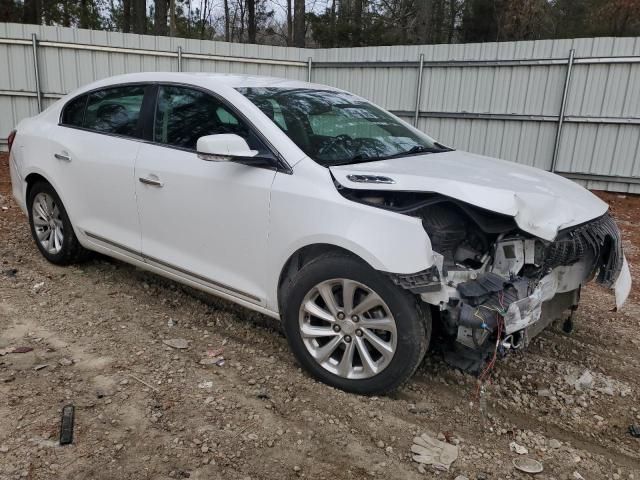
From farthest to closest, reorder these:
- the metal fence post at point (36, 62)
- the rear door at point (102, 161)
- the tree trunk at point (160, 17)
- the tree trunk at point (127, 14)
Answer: the tree trunk at point (127, 14)
the tree trunk at point (160, 17)
the metal fence post at point (36, 62)
the rear door at point (102, 161)

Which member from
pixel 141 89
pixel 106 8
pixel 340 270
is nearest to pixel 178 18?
pixel 106 8

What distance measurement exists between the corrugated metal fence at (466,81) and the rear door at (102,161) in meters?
6.95

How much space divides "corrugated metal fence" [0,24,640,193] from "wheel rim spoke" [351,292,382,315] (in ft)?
26.6

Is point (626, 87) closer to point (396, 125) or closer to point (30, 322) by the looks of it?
point (396, 125)

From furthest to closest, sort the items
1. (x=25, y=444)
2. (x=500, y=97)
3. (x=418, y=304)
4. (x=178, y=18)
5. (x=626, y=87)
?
(x=178, y=18)
(x=500, y=97)
(x=626, y=87)
(x=418, y=304)
(x=25, y=444)

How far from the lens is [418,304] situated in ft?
9.19

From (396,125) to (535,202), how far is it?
1.72 meters

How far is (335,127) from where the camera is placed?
12.2 feet

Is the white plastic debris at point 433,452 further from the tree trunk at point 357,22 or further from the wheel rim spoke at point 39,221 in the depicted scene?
the tree trunk at point 357,22

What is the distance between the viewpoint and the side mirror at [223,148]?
3025 millimetres

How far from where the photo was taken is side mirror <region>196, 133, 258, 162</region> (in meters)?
3.03

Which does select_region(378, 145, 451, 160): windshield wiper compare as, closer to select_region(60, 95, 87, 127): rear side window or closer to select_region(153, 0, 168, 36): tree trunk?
select_region(60, 95, 87, 127): rear side window

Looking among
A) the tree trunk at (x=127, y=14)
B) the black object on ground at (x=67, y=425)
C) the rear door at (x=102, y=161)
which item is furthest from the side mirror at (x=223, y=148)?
the tree trunk at (x=127, y=14)

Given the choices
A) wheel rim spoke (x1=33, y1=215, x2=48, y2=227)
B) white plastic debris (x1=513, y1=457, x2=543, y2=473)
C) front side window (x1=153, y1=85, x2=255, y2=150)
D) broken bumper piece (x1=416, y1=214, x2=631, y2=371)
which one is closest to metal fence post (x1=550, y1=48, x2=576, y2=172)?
broken bumper piece (x1=416, y1=214, x2=631, y2=371)
